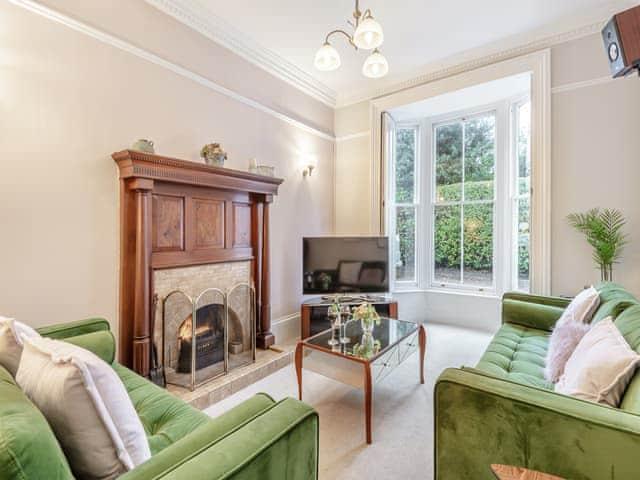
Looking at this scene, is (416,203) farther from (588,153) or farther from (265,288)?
(265,288)

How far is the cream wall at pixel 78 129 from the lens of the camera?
6.30 feet

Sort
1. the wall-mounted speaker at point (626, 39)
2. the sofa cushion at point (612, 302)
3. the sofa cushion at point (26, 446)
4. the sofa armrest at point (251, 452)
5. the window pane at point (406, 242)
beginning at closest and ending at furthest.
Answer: the sofa cushion at point (26, 446), the sofa armrest at point (251, 452), the wall-mounted speaker at point (626, 39), the sofa cushion at point (612, 302), the window pane at point (406, 242)

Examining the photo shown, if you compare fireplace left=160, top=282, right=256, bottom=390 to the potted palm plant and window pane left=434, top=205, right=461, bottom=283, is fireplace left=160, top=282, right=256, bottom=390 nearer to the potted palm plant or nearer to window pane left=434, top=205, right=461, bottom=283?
window pane left=434, top=205, right=461, bottom=283

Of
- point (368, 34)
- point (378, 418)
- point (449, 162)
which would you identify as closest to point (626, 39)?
point (368, 34)

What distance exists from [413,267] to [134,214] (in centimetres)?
353

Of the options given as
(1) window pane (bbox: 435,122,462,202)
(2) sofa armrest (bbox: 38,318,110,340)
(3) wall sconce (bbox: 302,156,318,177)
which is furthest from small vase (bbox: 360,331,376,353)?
(1) window pane (bbox: 435,122,462,202)

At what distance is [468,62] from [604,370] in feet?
11.3

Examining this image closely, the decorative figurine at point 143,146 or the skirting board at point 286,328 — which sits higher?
the decorative figurine at point 143,146

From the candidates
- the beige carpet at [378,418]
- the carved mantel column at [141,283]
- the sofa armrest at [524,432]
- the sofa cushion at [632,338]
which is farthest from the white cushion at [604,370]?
the carved mantel column at [141,283]

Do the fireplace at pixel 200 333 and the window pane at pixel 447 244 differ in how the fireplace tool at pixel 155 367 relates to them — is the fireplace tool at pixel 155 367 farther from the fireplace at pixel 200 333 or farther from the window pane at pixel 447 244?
the window pane at pixel 447 244

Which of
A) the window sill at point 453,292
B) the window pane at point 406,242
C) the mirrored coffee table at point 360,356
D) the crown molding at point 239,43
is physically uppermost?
the crown molding at point 239,43

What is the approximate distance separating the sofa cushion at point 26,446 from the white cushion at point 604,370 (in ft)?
5.65

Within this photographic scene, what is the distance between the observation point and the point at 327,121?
14.6 ft

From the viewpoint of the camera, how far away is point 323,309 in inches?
142
